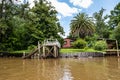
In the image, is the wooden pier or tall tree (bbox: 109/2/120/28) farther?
tall tree (bbox: 109/2/120/28)

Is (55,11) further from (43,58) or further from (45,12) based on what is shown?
(43,58)

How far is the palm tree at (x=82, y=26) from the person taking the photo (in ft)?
177

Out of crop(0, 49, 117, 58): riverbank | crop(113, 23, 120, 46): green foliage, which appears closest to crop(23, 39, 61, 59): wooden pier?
crop(0, 49, 117, 58): riverbank

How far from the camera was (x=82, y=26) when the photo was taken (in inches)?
2133

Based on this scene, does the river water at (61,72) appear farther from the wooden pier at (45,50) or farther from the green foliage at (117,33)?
the green foliage at (117,33)

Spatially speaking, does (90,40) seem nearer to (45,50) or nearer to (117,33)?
(117,33)

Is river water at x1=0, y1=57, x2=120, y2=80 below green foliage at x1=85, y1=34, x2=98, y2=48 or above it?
below

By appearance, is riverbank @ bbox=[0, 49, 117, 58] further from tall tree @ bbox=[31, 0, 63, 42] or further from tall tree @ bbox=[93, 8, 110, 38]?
tall tree @ bbox=[93, 8, 110, 38]

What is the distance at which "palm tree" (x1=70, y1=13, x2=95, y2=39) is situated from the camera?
53938 millimetres

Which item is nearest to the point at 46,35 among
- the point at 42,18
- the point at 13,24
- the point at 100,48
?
the point at 42,18

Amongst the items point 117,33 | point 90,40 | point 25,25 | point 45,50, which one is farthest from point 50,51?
point 117,33

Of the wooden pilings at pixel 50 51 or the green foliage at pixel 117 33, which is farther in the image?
the green foliage at pixel 117 33

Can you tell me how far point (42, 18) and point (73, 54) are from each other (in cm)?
1147

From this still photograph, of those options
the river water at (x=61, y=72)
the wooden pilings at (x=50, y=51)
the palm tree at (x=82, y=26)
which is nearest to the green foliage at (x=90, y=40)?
A: the palm tree at (x=82, y=26)
